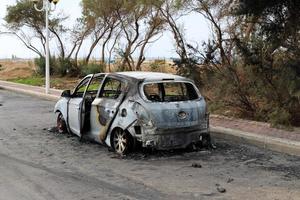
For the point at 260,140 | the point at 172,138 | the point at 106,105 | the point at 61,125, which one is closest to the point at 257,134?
the point at 260,140

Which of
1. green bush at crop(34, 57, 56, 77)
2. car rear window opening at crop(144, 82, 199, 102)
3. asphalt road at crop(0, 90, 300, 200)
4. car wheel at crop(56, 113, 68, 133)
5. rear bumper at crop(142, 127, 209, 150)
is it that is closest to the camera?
asphalt road at crop(0, 90, 300, 200)

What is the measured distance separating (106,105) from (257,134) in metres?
3.29

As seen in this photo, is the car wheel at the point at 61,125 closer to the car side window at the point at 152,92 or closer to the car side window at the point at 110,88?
the car side window at the point at 110,88

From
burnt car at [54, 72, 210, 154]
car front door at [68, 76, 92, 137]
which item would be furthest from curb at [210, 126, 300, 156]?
car front door at [68, 76, 92, 137]

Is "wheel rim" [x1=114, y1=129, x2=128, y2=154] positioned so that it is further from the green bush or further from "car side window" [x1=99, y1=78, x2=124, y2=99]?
the green bush

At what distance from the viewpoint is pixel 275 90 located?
12.4 m

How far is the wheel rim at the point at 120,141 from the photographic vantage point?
9555mm

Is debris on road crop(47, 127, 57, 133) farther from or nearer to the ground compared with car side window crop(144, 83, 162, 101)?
nearer to the ground

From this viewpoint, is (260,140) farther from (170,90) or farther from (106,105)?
(106,105)

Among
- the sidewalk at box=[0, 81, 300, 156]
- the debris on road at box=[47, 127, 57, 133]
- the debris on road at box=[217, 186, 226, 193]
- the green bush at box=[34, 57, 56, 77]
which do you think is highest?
the green bush at box=[34, 57, 56, 77]

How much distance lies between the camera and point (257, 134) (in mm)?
11133

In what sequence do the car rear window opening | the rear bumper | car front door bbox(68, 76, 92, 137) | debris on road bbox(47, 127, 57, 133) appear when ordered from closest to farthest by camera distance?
the rear bumper < the car rear window opening < car front door bbox(68, 76, 92, 137) < debris on road bbox(47, 127, 57, 133)

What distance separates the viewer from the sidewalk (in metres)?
10.2

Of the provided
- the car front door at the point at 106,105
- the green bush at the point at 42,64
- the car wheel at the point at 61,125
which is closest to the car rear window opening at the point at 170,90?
the car front door at the point at 106,105
